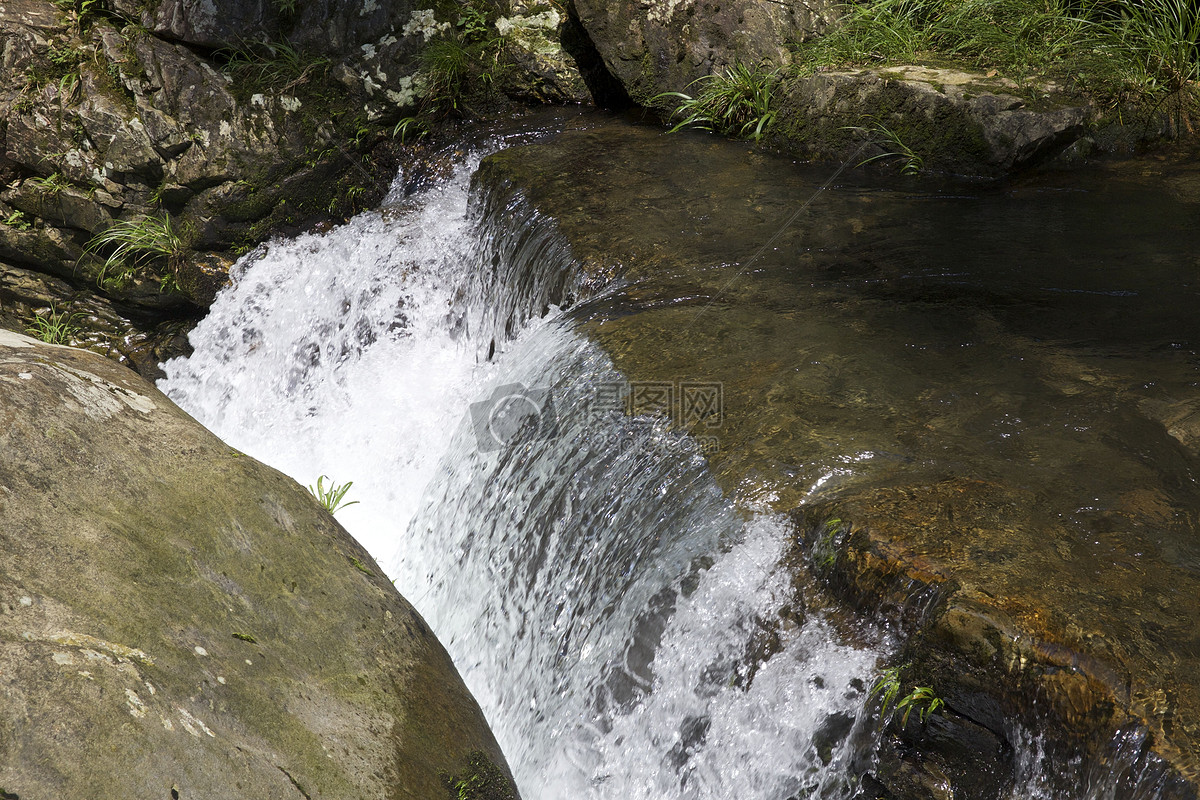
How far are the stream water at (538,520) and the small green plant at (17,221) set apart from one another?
1.52 m

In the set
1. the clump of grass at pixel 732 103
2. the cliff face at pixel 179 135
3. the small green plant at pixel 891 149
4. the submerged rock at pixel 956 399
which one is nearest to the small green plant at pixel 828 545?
the submerged rock at pixel 956 399

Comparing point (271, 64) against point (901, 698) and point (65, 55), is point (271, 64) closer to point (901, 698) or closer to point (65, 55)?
point (65, 55)

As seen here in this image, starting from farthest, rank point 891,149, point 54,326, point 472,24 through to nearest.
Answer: point 472,24 < point 54,326 < point 891,149

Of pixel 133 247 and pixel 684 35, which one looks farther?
pixel 684 35

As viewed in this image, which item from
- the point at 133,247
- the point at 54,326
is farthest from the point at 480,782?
the point at 54,326

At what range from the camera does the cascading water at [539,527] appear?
230 centimetres

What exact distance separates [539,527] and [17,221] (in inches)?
200

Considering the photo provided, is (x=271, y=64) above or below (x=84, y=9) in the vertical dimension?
below

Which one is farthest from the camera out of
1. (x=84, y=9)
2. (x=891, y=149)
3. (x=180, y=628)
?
(x=84, y=9)

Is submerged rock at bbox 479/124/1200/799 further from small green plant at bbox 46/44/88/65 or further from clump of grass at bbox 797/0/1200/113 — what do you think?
small green plant at bbox 46/44/88/65

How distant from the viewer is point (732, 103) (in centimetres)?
566

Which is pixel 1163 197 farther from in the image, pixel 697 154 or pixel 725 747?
pixel 725 747

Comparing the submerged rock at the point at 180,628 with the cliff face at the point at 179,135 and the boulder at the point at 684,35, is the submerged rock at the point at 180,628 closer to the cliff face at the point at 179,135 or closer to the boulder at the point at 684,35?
the cliff face at the point at 179,135

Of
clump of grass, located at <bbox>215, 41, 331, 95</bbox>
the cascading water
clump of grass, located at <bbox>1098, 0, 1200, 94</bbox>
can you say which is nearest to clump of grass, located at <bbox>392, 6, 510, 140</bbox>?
clump of grass, located at <bbox>215, 41, 331, 95</bbox>
